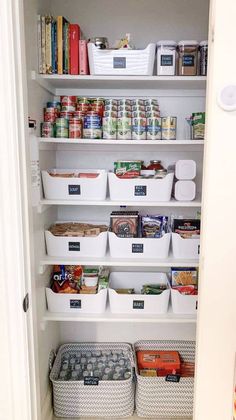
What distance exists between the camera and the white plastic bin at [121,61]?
167 centimetres

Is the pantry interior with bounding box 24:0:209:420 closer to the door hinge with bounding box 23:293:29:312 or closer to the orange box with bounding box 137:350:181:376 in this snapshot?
the orange box with bounding box 137:350:181:376

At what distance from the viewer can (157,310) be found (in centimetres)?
191

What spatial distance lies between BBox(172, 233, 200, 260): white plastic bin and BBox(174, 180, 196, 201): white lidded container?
21 cm

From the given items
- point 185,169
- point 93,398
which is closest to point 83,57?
point 185,169

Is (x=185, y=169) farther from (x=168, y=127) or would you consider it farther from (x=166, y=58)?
(x=166, y=58)

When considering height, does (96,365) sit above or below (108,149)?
below

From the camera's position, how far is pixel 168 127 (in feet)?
5.76

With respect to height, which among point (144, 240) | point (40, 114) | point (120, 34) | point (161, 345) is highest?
point (120, 34)

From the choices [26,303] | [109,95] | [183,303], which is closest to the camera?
[26,303]

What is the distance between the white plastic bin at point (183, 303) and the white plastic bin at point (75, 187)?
683mm
